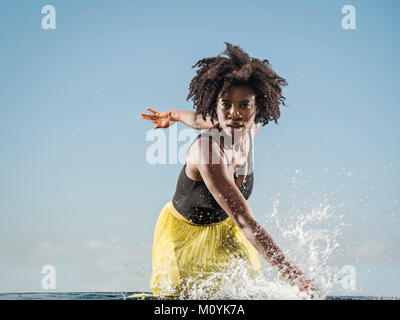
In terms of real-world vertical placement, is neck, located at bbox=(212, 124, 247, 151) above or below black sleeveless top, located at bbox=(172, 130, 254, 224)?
above

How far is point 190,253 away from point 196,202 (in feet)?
1.18

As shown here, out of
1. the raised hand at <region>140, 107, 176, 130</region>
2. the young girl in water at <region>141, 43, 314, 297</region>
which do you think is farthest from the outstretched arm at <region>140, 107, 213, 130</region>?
the young girl in water at <region>141, 43, 314, 297</region>

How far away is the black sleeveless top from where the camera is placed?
2.99m

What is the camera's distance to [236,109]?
2969mm

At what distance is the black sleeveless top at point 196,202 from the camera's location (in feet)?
9.80

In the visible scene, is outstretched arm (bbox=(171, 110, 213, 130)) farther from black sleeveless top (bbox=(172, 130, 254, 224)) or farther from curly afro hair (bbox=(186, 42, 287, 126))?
black sleeveless top (bbox=(172, 130, 254, 224))

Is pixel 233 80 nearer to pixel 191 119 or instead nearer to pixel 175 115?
pixel 191 119

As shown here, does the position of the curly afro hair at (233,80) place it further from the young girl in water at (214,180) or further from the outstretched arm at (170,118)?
the outstretched arm at (170,118)

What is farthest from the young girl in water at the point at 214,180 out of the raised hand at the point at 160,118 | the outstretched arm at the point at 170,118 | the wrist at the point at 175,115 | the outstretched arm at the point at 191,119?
the raised hand at the point at 160,118

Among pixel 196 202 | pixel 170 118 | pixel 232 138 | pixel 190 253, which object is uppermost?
pixel 170 118

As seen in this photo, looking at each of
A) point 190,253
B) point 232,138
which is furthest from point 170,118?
point 190,253

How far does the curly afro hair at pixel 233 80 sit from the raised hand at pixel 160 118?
1.00 m
